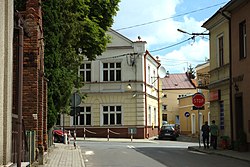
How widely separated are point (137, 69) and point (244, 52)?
20.9 m

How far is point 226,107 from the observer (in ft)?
89.0

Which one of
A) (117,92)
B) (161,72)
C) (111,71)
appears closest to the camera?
(117,92)

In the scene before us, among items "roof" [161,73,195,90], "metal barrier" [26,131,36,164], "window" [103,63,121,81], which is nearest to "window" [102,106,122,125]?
"window" [103,63,121,81]

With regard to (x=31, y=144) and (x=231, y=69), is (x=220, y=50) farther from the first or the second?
(x=31, y=144)

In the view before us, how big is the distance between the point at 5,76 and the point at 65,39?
14198mm

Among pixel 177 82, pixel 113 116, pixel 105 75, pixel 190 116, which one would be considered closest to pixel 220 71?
pixel 113 116

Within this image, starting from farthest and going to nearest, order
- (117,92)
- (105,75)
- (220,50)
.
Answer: (105,75), (117,92), (220,50)

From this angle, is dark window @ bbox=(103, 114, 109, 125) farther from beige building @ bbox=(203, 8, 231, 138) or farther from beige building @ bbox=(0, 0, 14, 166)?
beige building @ bbox=(0, 0, 14, 166)

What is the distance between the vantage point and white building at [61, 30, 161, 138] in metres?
44.6

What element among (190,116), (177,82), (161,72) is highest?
(177,82)

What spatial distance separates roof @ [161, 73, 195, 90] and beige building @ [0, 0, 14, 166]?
7762 cm

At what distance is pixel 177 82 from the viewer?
294 feet

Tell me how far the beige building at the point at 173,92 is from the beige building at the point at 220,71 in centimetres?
4752

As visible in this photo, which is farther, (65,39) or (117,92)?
(117,92)
